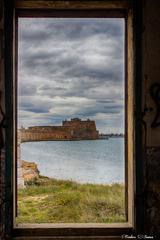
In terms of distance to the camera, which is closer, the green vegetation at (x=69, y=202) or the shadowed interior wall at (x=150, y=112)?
the shadowed interior wall at (x=150, y=112)

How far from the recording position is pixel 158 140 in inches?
150

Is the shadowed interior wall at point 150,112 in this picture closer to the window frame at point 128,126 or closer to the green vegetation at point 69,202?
the window frame at point 128,126

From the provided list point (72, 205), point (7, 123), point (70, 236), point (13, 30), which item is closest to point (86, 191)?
point (72, 205)

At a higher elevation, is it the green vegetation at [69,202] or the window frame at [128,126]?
the window frame at [128,126]

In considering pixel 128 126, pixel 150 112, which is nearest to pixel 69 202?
pixel 128 126

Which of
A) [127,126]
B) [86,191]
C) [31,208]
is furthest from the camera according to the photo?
[86,191]

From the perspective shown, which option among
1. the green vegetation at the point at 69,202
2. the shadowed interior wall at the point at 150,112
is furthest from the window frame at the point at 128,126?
the green vegetation at the point at 69,202

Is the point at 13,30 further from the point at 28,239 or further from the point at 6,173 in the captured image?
the point at 28,239

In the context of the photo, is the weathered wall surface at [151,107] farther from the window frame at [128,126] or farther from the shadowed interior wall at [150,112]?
the window frame at [128,126]

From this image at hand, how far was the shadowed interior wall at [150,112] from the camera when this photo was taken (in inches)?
150

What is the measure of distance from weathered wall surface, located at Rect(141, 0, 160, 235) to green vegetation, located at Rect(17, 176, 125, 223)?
85cm

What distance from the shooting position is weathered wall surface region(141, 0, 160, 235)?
3.81 meters

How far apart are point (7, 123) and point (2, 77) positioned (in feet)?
1.60

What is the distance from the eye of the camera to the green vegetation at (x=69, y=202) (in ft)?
17.6
